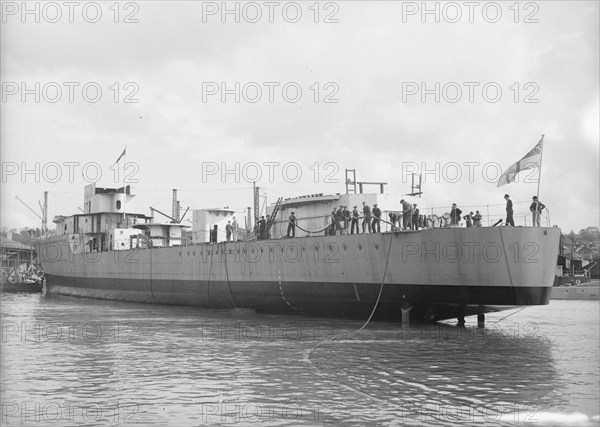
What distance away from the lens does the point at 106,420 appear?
Result: 1064 centimetres

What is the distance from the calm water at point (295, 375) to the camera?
11109 mm

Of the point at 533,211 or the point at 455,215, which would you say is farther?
the point at 455,215

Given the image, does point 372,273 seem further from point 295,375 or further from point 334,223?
point 295,375

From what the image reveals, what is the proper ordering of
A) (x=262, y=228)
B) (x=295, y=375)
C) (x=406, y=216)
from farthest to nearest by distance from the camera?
(x=262, y=228) → (x=406, y=216) → (x=295, y=375)

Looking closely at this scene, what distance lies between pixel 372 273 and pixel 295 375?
11.6m

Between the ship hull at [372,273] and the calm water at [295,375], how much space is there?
1.28 m

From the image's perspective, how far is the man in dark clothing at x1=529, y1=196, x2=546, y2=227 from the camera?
23406mm

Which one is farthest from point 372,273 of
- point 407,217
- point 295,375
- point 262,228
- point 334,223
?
point 295,375

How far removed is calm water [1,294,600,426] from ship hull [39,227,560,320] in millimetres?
1275

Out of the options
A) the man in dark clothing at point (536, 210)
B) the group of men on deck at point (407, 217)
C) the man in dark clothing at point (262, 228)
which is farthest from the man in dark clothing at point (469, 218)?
the man in dark clothing at point (262, 228)

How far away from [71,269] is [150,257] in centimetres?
1201

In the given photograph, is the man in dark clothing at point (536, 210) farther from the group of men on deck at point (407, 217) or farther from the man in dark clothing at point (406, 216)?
the man in dark clothing at point (406, 216)

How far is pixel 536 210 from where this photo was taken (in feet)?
76.6

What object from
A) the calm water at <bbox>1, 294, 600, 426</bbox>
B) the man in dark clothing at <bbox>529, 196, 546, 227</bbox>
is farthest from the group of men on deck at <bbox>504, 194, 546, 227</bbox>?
the calm water at <bbox>1, 294, 600, 426</bbox>
